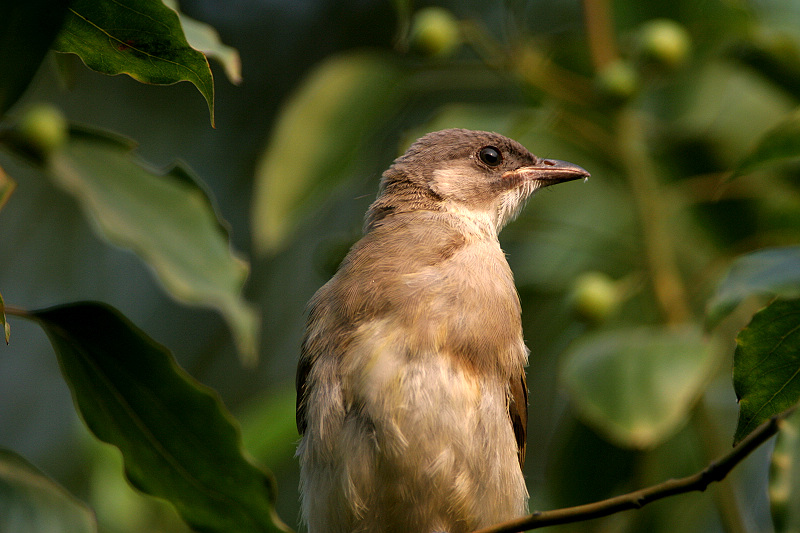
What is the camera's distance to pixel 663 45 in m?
4.57

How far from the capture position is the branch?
1.90m

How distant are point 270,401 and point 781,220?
2.77 metres

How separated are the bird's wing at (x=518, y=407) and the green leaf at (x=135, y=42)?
1819mm

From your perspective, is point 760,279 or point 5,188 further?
point 760,279

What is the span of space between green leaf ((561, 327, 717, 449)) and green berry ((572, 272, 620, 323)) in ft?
1.91

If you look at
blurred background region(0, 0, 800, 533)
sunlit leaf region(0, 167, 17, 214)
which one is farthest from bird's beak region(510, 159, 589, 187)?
sunlit leaf region(0, 167, 17, 214)

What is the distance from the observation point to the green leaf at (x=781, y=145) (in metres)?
3.20

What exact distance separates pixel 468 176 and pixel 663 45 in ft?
3.72

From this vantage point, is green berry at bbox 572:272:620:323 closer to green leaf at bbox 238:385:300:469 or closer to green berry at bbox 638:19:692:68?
green berry at bbox 638:19:692:68

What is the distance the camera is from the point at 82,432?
472cm

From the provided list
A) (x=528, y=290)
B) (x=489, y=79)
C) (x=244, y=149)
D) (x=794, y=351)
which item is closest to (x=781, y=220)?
(x=528, y=290)

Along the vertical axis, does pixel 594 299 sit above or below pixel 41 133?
above

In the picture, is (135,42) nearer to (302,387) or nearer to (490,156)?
(302,387)

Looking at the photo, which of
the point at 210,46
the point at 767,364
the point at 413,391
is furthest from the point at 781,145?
the point at 210,46
